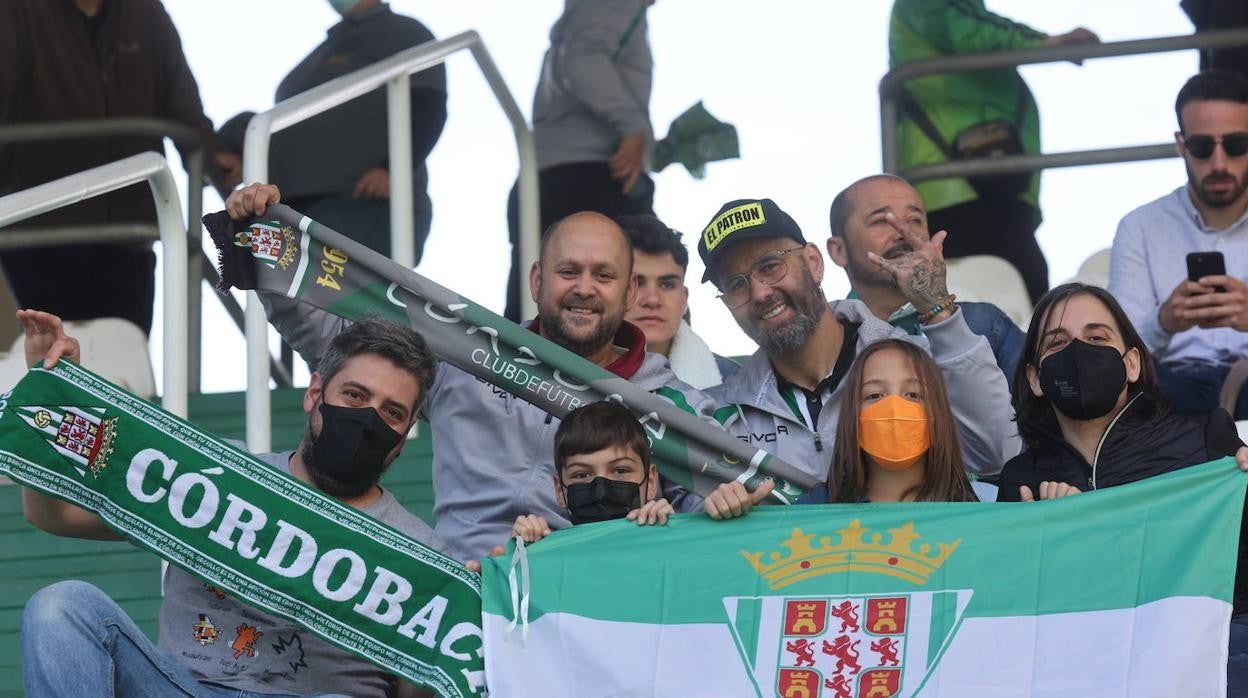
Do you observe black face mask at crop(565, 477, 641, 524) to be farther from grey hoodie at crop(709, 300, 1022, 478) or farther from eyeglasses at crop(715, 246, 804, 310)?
eyeglasses at crop(715, 246, 804, 310)

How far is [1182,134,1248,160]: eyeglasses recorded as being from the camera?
6.48m

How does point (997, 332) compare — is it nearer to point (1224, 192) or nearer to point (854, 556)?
point (1224, 192)

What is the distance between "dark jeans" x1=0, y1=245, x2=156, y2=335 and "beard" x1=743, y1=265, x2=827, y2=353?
281cm

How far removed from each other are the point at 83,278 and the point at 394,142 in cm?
145

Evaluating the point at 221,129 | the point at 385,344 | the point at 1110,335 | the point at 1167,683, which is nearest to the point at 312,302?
the point at 385,344

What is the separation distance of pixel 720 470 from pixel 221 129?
3674mm

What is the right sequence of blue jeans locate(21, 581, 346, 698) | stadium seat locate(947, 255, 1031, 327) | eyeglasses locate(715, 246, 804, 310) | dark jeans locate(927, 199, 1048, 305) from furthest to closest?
dark jeans locate(927, 199, 1048, 305)
stadium seat locate(947, 255, 1031, 327)
eyeglasses locate(715, 246, 804, 310)
blue jeans locate(21, 581, 346, 698)

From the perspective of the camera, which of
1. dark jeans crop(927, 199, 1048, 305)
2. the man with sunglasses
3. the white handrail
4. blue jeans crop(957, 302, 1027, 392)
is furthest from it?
dark jeans crop(927, 199, 1048, 305)

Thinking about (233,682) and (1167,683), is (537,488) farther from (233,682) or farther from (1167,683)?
(1167,683)

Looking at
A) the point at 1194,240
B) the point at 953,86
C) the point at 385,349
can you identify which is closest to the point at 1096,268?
the point at 953,86

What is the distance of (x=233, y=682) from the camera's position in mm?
4852

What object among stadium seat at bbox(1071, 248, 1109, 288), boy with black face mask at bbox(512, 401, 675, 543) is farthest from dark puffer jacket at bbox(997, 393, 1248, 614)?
stadium seat at bbox(1071, 248, 1109, 288)

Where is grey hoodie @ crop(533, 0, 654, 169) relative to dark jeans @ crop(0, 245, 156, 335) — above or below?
above

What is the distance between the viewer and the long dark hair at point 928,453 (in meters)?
5.01
